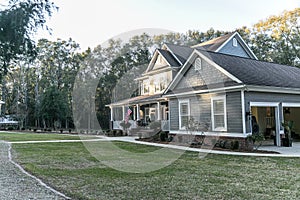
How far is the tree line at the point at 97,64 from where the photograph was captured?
33219mm

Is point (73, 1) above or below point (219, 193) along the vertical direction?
above

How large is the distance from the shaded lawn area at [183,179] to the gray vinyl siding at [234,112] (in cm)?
307

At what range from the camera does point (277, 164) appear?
8.28m

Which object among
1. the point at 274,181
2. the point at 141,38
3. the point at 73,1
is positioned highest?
the point at 141,38

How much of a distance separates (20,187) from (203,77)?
36.0 ft

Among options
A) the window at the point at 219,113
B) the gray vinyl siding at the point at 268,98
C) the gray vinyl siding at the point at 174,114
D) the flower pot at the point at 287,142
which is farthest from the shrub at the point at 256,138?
the gray vinyl siding at the point at 174,114

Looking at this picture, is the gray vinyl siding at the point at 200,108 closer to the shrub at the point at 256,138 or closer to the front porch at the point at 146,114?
the shrub at the point at 256,138

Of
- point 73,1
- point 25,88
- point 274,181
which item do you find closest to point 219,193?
point 274,181

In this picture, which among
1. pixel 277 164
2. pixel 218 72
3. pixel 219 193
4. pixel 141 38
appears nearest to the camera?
pixel 219 193

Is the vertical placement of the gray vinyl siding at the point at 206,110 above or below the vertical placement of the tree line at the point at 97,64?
below

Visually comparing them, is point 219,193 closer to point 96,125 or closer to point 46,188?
point 46,188

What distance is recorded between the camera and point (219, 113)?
1314 centimetres

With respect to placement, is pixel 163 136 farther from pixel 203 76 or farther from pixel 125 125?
pixel 125 125

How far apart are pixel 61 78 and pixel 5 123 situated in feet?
33.3
